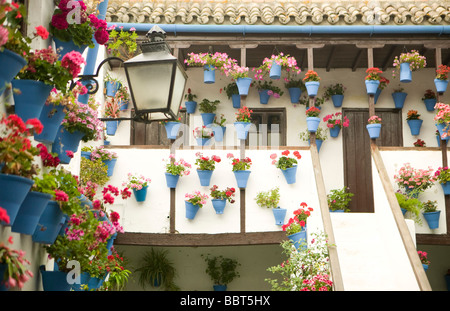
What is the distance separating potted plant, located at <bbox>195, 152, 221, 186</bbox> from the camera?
33.9 feet

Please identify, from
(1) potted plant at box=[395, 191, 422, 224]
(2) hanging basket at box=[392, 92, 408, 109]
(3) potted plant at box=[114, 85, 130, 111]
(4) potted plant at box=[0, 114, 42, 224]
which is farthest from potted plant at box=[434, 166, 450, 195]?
(4) potted plant at box=[0, 114, 42, 224]

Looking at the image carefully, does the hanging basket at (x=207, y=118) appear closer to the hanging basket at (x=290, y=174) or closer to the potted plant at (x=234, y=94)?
the potted plant at (x=234, y=94)

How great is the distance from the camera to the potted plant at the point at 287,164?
10.4 meters

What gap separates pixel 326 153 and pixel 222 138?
7.62 feet

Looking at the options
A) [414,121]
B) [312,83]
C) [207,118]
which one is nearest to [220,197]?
[207,118]

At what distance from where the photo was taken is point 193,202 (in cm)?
1027

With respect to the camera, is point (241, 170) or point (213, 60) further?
point (213, 60)

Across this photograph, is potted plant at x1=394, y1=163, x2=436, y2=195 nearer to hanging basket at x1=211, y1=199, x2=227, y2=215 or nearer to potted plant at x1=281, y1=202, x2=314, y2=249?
potted plant at x1=281, y1=202, x2=314, y2=249

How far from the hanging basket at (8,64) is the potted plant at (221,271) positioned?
8828 mm

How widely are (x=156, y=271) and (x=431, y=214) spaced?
550 centimetres

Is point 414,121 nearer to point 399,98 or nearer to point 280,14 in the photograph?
point 399,98

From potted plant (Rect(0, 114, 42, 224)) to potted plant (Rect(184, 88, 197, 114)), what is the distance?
28.9 ft
